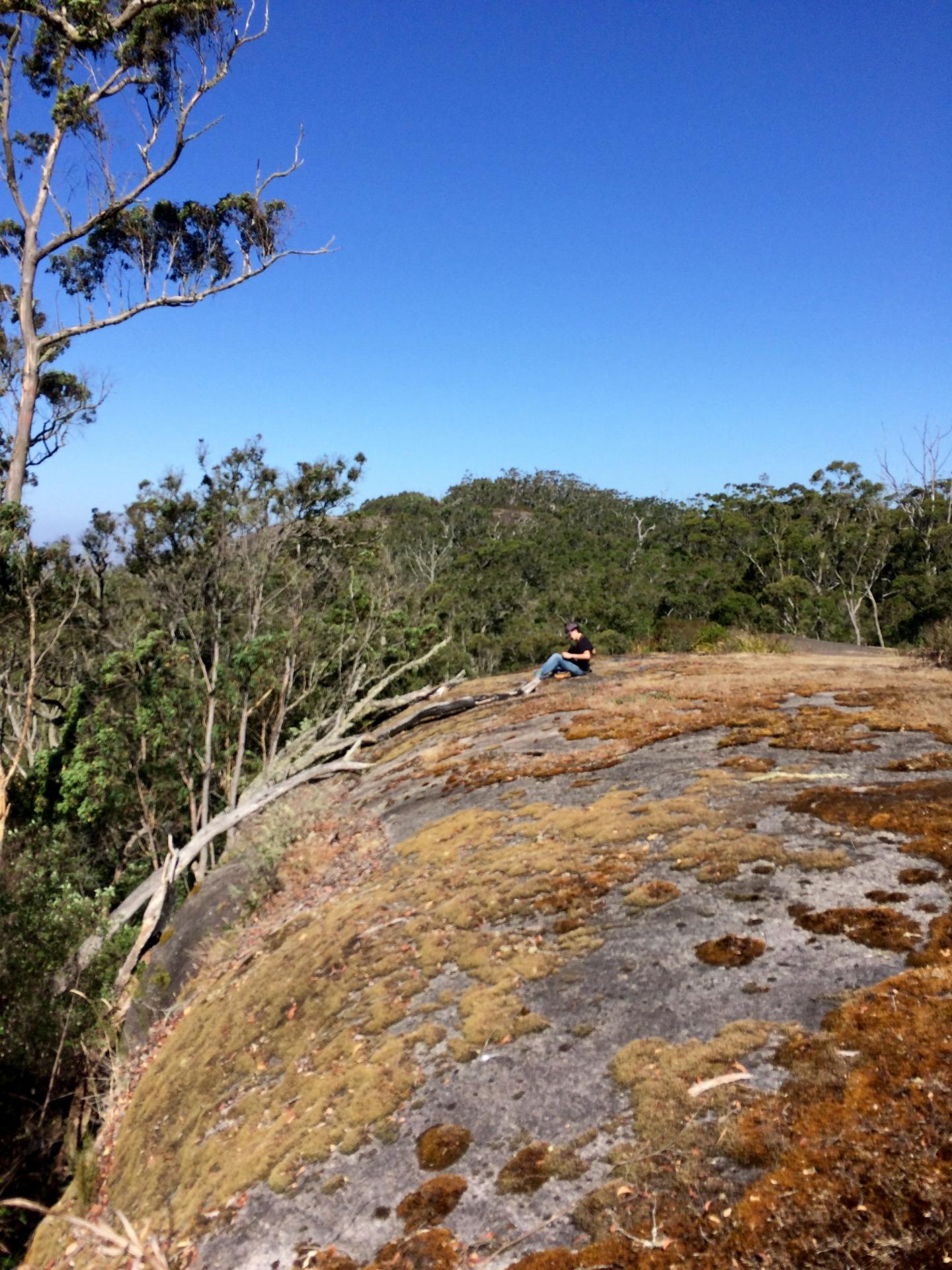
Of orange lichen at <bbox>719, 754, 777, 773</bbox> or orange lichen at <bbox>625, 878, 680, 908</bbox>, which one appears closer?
orange lichen at <bbox>625, 878, 680, 908</bbox>

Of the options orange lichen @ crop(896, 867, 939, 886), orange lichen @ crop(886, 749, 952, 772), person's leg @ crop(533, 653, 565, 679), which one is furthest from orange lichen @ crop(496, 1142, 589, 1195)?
person's leg @ crop(533, 653, 565, 679)

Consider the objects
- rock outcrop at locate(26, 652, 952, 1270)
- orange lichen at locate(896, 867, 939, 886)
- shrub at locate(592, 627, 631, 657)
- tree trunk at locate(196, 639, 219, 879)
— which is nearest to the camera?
rock outcrop at locate(26, 652, 952, 1270)

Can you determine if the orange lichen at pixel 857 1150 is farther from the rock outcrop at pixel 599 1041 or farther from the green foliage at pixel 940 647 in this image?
the green foliage at pixel 940 647

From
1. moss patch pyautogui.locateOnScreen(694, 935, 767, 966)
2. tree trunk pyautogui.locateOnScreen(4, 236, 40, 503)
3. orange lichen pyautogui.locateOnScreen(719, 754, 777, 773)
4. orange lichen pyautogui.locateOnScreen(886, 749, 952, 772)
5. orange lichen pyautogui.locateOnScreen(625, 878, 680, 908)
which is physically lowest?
moss patch pyautogui.locateOnScreen(694, 935, 767, 966)

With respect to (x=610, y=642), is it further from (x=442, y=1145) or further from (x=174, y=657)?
(x=442, y=1145)

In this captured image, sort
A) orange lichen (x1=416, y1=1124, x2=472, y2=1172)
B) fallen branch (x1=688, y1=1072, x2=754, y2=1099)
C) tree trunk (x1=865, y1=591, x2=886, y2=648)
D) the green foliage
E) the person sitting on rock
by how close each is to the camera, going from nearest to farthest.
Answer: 1. fallen branch (x1=688, y1=1072, x2=754, y2=1099)
2. orange lichen (x1=416, y1=1124, x2=472, y2=1172)
3. the green foliage
4. the person sitting on rock
5. tree trunk (x1=865, y1=591, x2=886, y2=648)

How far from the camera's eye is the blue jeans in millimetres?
16734

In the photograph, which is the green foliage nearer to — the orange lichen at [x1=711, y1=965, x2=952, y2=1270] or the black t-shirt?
the black t-shirt

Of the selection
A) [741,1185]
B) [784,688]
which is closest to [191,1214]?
[741,1185]

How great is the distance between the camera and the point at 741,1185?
283 centimetres

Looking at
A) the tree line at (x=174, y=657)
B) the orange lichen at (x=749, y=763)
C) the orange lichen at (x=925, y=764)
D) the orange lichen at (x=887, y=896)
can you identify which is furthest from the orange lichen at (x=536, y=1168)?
the tree line at (x=174, y=657)

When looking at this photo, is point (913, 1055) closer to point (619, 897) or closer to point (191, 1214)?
point (619, 897)

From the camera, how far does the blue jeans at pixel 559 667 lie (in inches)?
659

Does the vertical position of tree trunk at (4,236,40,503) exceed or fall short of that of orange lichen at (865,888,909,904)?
it exceeds it
